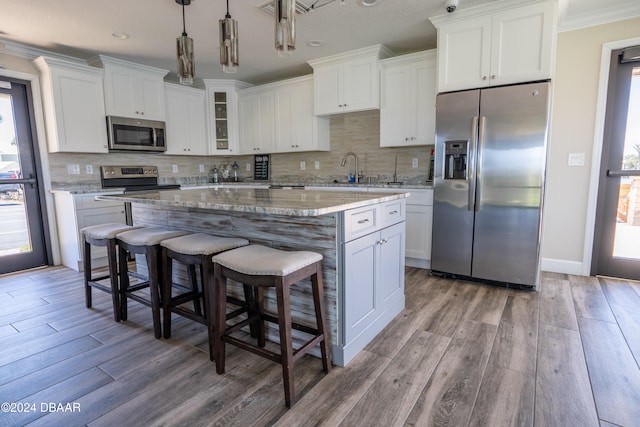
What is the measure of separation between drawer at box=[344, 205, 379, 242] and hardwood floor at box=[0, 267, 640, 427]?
723mm

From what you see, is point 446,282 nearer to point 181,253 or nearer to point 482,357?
point 482,357

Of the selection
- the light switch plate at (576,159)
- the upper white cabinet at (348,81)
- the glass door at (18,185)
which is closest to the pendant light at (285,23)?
the upper white cabinet at (348,81)

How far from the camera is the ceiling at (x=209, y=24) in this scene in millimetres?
2832

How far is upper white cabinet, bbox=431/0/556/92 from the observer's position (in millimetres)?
2719

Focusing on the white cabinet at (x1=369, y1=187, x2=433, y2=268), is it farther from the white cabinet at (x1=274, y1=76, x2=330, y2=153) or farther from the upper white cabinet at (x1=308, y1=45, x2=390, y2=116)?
the white cabinet at (x1=274, y1=76, x2=330, y2=153)

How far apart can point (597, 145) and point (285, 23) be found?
317 cm

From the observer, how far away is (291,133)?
4824 millimetres

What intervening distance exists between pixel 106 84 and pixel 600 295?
18.3 ft

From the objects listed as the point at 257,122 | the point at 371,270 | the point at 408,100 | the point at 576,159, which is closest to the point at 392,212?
the point at 371,270

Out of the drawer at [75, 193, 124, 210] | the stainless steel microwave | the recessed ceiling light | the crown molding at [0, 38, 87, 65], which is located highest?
the recessed ceiling light

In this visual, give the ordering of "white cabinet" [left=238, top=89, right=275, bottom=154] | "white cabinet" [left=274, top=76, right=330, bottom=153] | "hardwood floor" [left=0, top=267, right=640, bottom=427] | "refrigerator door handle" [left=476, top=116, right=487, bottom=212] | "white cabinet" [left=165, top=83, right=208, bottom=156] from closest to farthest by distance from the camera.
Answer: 1. "hardwood floor" [left=0, top=267, right=640, bottom=427]
2. "refrigerator door handle" [left=476, top=116, right=487, bottom=212]
3. "white cabinet" [left=274, top=76, right=330, bottom=153]
4. "white cabinet" [left=165, top=83, right=208, bottom=156]
5. "white cabinet" [left=238, top=89, right=275, bottom=154]

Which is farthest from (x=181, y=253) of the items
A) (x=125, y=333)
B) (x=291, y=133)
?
(x=291, y=133)

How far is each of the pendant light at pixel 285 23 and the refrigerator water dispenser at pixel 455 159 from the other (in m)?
1.94

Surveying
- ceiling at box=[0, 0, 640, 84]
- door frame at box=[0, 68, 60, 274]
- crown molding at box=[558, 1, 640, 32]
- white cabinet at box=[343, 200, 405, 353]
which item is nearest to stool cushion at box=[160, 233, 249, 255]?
white cabinet at box=[343, 200, 405, 353]
